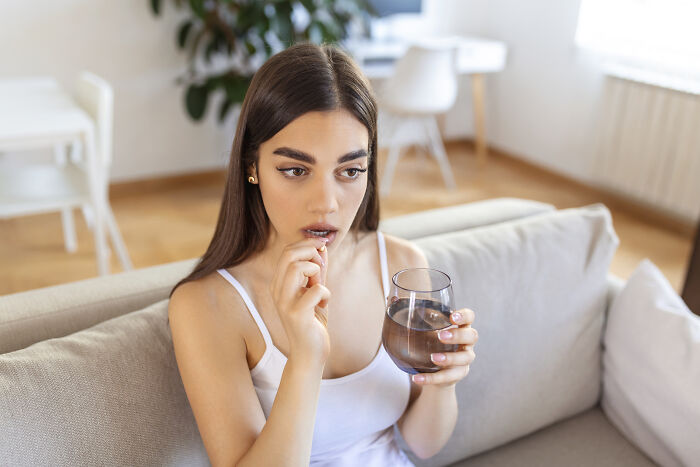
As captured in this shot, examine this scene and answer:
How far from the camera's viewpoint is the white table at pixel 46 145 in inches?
83.0

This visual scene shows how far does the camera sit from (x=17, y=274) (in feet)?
9.23

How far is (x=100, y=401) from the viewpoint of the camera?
0.90 m

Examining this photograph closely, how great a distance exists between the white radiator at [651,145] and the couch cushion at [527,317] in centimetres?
217

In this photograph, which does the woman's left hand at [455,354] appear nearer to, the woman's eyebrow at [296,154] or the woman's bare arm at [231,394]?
the woman's bare arm at [231,394]

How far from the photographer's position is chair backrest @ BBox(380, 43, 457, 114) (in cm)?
357

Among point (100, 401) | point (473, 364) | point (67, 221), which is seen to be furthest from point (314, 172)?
point (67, 221)

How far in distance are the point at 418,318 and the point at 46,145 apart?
197 cm

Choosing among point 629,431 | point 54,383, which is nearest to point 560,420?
point 629,431

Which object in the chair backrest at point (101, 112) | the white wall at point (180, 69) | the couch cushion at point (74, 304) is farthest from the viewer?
the white wall at point (180, 69)

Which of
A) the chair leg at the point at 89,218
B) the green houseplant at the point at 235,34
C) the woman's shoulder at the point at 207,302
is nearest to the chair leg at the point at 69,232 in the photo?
the chair leg at the point at 89,218

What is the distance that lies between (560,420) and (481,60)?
315cm

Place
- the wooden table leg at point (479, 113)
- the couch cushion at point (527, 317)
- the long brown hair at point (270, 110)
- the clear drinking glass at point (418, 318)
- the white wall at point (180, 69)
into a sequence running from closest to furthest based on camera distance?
the clear drinking glass at point (418, 318), the long brown hair at point (270, 110), the couch cushion at point (527, 317), the white wall at point (180, 69), the wooden table leg at point (479, 113)

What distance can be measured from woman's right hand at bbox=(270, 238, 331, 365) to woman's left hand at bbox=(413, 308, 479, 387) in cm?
15

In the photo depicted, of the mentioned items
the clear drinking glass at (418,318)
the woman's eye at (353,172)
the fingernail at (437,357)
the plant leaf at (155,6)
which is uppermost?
the plant leaf at (155,6)
